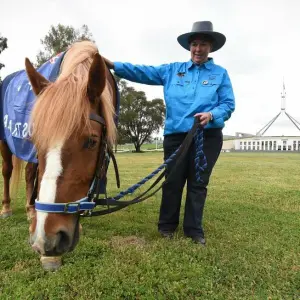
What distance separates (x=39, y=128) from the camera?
6.84ft

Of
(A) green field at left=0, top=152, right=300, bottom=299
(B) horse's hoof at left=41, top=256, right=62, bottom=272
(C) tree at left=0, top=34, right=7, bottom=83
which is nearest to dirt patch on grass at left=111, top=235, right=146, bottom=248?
(A) green field at left=0, top=152, right=300, bottom=299

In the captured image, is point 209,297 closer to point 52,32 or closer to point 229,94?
point 229,94

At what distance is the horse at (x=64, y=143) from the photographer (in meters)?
1.96

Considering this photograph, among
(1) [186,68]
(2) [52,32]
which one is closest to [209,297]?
(1) [186,68]

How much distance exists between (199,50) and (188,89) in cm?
44

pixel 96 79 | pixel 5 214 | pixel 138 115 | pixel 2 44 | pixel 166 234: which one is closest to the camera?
pixel 96 79

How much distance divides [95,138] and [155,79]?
1.84 m

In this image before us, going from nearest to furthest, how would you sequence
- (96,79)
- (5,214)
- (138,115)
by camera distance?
(96,79)
(5,214)
(138,115)

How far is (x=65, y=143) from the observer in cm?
203

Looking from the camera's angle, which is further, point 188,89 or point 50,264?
point 188,89

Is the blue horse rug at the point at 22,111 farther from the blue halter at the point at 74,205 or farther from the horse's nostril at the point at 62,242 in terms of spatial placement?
the horse's nostril at the point at 62,242

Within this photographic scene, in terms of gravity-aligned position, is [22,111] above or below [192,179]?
above

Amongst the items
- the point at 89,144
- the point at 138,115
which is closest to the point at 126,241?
the point at 89,144

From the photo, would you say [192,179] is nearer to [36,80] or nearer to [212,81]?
[212,81]
